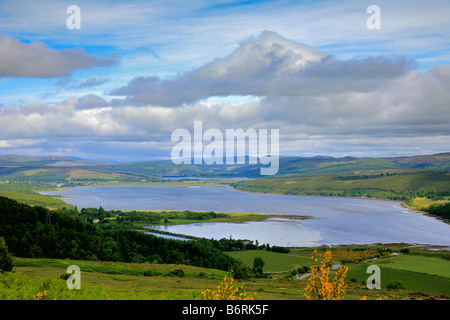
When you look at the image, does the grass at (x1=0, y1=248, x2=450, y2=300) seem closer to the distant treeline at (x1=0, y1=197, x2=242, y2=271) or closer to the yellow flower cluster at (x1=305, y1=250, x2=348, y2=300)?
the yellow flower cluster at (x1=305, y1=250, x2=348, y2=300)

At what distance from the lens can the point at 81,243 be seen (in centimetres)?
6500

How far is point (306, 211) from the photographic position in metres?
163

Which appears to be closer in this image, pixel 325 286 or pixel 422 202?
pixel 325 286

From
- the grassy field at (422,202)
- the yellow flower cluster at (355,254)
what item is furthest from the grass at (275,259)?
the grassy field at (422,202)

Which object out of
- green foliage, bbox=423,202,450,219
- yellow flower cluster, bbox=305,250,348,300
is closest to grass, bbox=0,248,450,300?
yellow flower cluster, bbox=305,250,348,300

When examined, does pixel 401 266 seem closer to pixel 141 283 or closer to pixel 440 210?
pixel 141 283

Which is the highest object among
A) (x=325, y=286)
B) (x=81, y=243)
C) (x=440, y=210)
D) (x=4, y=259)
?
(x=325, y=286)

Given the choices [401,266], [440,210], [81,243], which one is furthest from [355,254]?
[440,210]

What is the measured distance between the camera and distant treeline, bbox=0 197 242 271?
59594mm

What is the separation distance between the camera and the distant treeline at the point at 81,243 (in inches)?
2346

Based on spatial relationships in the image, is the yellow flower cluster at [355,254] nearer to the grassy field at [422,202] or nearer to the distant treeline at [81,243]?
the distant treeline at [81,243]

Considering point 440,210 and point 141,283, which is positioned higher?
point 141,283

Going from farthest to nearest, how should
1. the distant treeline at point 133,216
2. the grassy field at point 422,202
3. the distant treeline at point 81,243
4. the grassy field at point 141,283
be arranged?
1. the grassy field at point 422,202
2. the distant treeline at point 133,216
3. the distant treeline at point 81,243
4. the grassy field at point 141,283
